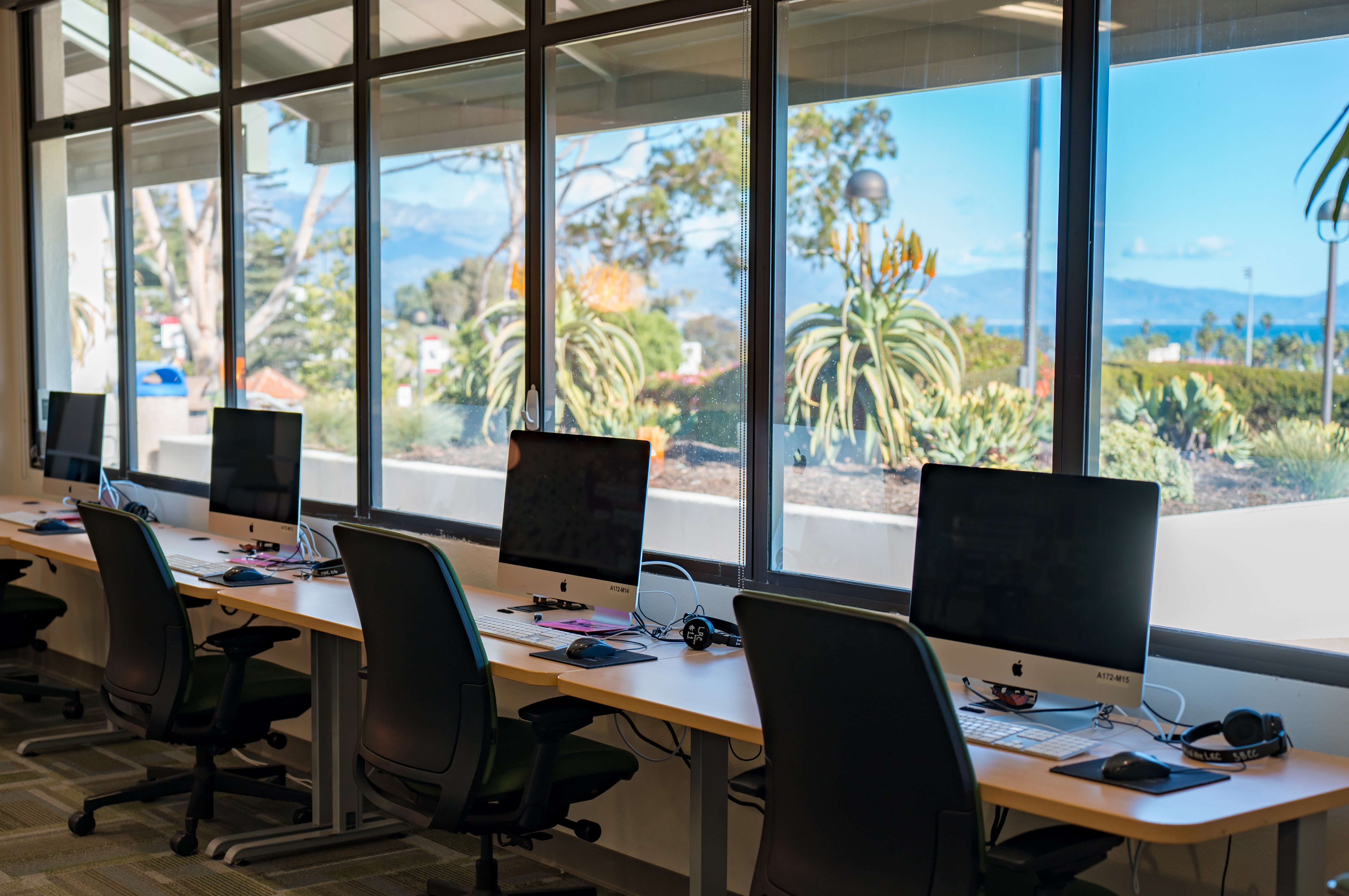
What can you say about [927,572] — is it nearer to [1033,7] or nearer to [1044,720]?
[1044,720]

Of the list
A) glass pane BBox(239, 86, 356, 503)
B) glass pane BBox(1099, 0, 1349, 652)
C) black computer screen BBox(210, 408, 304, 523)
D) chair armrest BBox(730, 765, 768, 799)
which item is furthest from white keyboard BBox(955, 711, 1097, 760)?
glass pane BBox(239, 86, 356, 503)

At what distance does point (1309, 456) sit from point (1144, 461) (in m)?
0.35

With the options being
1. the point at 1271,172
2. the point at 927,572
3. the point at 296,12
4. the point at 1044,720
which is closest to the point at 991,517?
the point at 927,572

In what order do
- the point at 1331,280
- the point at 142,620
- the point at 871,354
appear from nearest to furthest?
the point at 1331,280 → the point at 871,354 → the point at 142,620

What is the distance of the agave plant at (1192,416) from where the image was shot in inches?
105

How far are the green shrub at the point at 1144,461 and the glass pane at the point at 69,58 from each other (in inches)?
202

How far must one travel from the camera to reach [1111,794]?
2.03 metres

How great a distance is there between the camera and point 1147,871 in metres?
2.57

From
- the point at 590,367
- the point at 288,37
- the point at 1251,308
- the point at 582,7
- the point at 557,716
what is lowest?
the point at 557,716

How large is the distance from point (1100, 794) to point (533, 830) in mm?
1356

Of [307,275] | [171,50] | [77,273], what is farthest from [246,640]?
[77,273]

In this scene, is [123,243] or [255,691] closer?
[255,691]

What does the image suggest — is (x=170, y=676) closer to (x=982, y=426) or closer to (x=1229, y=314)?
(x=982, y=426)

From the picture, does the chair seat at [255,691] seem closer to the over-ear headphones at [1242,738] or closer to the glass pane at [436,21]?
the glass pane at [436,21]
